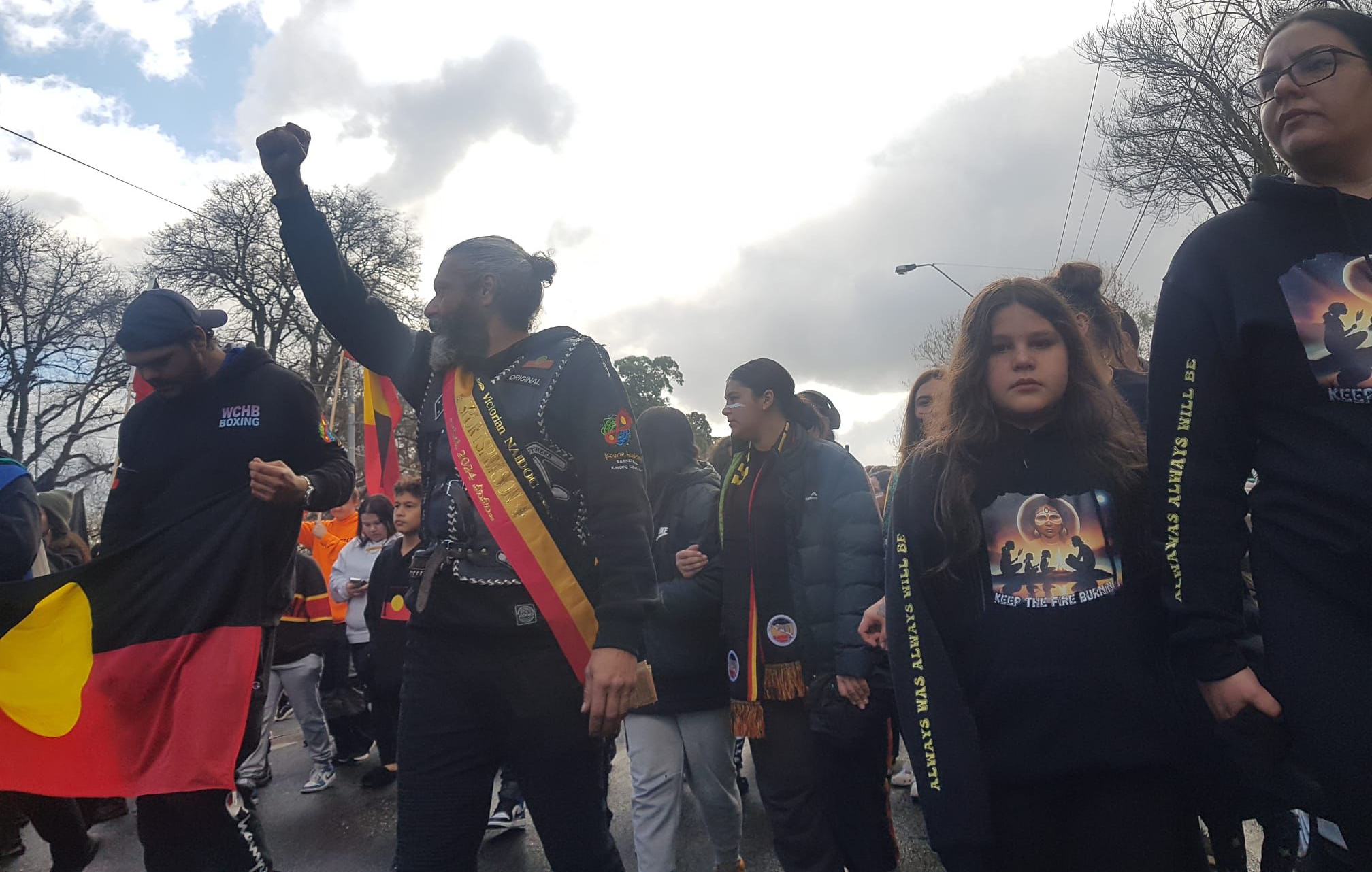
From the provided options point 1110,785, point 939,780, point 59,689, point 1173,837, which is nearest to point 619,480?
point 939,780

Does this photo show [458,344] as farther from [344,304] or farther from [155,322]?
[155,322]

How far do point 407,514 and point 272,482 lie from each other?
8.92 ft

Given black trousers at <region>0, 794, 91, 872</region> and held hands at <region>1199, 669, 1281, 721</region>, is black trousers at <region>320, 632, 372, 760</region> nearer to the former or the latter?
black trousers at <region>0, 794, 91, 872</region>

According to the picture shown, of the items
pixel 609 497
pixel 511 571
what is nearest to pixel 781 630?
pixel 609 497

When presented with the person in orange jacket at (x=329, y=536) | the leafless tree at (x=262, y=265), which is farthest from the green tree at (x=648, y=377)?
the person in orange jacket at (x=329, y=536)

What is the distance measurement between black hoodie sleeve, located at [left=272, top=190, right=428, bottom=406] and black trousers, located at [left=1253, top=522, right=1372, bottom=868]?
2.19m

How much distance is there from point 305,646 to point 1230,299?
5795 mm

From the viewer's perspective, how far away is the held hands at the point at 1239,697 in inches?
61.3

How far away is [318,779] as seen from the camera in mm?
5832

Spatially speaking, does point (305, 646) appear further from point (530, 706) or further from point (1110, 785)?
point (1110, 785)

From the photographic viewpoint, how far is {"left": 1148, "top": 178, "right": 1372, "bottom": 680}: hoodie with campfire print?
5.11 feet

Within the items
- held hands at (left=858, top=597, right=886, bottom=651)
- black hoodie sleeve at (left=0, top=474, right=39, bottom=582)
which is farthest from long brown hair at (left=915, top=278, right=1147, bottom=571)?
black hoodie sleeve at (left=0, top=474, right=39, bottom=582)

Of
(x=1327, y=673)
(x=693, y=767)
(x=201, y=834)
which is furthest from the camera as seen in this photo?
(x=693, y=767)

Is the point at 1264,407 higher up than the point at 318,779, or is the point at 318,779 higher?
the point at 1264,407
